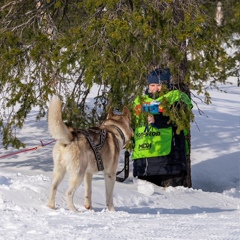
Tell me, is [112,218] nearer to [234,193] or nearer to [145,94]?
[145,94]

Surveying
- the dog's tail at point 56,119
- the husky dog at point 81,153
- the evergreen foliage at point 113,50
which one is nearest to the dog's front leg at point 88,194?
the husky dog at point 81,153

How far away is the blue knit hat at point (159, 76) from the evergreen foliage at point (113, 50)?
88mm

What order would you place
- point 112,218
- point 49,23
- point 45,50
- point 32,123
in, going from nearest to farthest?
point 112,218, point 45,50, point 49,23, point 32,123

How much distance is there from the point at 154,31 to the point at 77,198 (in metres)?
2.14

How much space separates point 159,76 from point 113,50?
675 millimetres

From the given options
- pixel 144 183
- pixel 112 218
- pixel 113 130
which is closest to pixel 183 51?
pixel 113 130

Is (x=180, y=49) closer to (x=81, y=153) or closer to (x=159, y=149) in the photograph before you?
(x=159, y=149)

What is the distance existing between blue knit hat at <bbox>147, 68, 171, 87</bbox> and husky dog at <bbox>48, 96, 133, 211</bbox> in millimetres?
879

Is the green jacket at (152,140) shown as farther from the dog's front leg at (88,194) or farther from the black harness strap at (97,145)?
the dog's front leg at (88,194)

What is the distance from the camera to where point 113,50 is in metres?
7.20

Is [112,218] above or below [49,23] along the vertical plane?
below

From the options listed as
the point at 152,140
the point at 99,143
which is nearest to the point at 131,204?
the point at 99,143

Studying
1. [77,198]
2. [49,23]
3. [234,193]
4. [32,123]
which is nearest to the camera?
[77,198]

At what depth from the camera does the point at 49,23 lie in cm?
822
